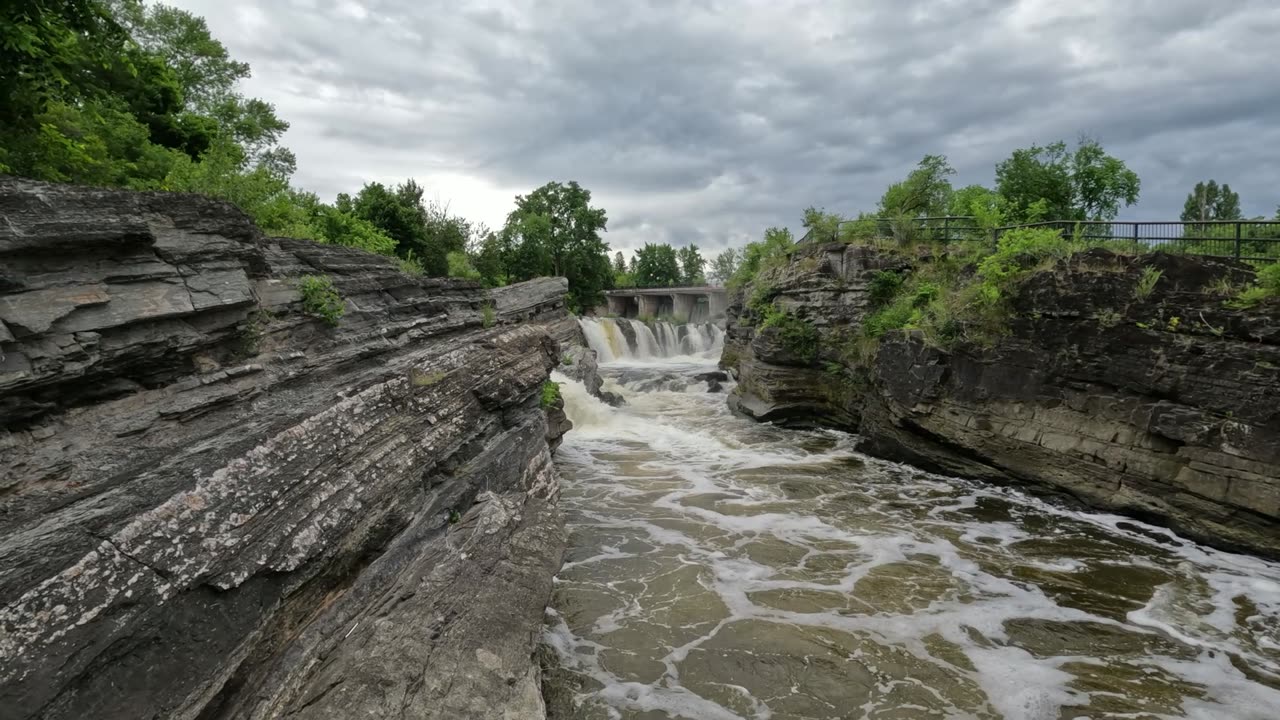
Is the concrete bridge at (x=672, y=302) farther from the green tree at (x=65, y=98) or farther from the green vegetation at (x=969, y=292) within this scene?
the green tree at (x=65, y=98)

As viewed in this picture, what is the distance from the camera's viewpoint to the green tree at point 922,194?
20828 millimetres

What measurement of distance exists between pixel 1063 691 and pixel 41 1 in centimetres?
1213

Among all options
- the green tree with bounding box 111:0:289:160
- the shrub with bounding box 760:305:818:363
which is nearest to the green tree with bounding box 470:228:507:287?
the green tree with bounding box 111:0:289:160

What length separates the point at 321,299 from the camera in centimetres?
748

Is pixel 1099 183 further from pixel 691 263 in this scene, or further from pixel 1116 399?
pixel 691 263

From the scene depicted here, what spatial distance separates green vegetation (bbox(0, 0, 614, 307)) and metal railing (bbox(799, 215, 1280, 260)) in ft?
45.0

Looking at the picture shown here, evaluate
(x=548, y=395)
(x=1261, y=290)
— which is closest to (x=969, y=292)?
(x=1261, y=290)

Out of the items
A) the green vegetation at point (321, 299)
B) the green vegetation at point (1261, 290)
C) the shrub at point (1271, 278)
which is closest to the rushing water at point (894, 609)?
the green vegetation at point (1261, 290)

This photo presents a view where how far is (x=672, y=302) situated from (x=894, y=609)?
55907 millimetres

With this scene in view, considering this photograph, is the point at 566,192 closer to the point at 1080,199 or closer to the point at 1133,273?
the point at 1080,199

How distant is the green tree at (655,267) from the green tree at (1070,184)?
60711 mm

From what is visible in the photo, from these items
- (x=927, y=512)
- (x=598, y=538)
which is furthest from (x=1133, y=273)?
(x=598, y=538)

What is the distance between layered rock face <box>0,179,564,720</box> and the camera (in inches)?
146

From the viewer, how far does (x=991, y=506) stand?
11.4m
